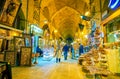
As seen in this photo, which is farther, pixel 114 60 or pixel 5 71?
pixel 114 60

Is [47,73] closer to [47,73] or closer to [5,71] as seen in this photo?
[47,73]

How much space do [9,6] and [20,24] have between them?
4733 mm

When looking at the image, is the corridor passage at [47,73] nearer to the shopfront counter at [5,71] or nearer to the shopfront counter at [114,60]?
the shopfront counter at [114,60]

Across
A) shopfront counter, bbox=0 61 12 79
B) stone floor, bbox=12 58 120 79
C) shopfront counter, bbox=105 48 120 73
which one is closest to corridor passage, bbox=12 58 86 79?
stone floor, bbox=12 58 120 79

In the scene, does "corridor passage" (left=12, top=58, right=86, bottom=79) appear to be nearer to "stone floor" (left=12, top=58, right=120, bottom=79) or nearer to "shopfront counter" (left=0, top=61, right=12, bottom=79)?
"stone floor" (left=12, top=58, right=120, bottom=79)

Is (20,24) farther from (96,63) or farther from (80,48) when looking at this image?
(96,63)

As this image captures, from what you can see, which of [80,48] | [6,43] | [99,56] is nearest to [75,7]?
[80,48]

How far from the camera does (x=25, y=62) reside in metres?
11.4

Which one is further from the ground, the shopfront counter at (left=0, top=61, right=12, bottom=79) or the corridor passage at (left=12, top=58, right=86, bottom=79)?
the shopfront counter at (left=0, top=61, right=12, bottom=79)

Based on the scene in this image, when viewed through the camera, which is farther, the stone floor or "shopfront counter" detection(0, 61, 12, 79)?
the stone floor

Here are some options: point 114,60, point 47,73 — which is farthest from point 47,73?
point 114,60

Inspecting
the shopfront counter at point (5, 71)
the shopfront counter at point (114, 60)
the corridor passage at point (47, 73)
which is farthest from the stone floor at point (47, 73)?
the shopfront counter at point (5, 71)

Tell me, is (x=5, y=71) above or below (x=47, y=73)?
above

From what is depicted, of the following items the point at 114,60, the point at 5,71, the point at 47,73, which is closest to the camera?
the point at 5,71
